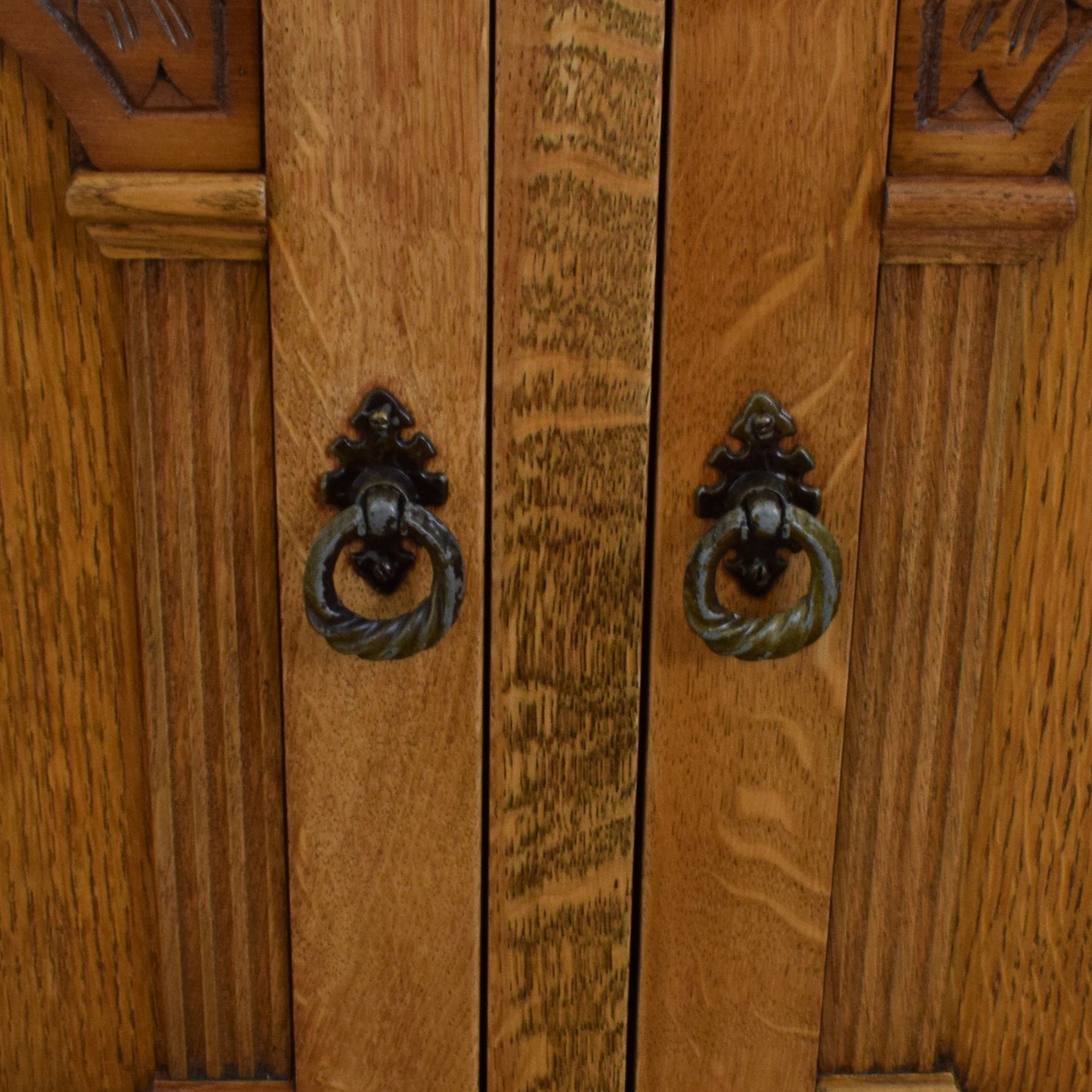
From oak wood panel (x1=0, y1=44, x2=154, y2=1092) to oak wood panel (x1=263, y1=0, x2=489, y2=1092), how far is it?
7cm

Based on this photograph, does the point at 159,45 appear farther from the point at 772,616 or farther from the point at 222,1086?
the point at 222,1086

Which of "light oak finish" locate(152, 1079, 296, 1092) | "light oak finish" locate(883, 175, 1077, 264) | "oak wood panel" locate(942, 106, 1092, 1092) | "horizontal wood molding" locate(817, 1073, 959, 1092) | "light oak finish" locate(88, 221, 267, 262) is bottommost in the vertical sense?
"horizontal wood molding" locate(817, 1073, 959, 1092)

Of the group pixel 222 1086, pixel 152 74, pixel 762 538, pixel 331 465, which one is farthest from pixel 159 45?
pixel 222 1086

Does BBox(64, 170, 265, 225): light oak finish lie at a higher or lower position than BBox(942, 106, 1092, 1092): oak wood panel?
higher

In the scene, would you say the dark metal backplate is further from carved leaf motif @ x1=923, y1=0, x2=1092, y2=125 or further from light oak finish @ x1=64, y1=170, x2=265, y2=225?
carved leaf motif @ x1=923, y1=0, x2=1092, y2=125

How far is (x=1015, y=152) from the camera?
1.40 ft

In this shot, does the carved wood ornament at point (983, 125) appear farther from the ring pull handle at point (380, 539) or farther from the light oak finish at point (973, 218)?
the ring pull handle at point (380, 539)

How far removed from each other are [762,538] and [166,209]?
0.24 metres

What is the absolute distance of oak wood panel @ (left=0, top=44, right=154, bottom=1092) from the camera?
0.43 m

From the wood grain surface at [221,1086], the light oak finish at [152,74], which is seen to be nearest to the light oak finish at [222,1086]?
the wood grain surface at [221,1086]

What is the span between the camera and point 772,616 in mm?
435

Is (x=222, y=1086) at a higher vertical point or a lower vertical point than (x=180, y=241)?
lower

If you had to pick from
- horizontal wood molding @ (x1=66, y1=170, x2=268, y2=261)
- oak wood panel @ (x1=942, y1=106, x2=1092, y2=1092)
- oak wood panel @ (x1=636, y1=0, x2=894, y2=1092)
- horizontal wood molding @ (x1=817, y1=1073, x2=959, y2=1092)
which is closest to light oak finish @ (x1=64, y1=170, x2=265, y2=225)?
horizontal wood molding @ (x1=66, y1=170, x2=268, y2=261)

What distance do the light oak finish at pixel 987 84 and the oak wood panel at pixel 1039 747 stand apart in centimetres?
2
